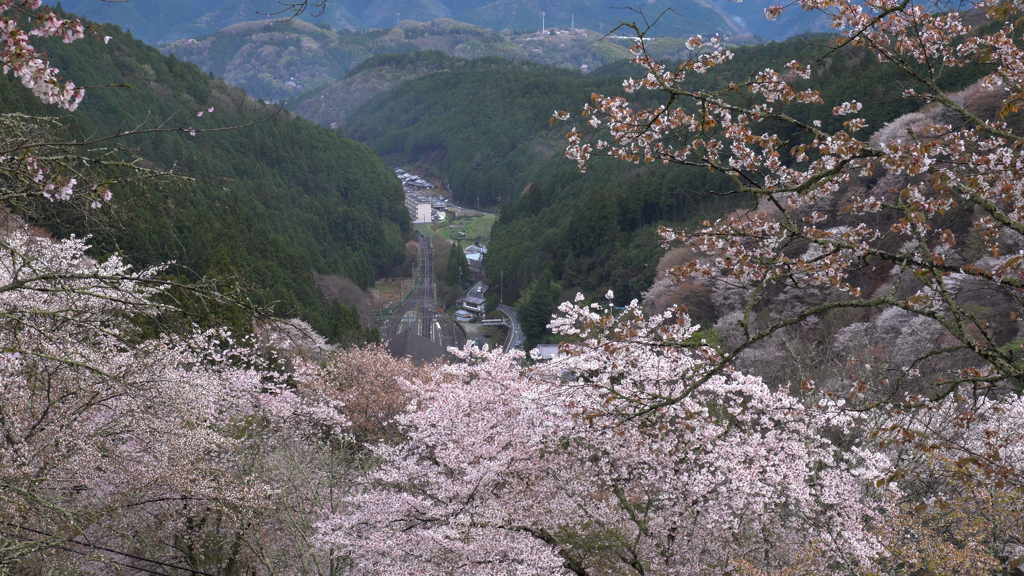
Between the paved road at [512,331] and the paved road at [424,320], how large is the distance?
392 centimetres

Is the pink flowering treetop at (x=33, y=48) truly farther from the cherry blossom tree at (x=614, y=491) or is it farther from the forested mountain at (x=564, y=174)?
the cherry blossom tree at (x=614, y=491)

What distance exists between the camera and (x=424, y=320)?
5453cm

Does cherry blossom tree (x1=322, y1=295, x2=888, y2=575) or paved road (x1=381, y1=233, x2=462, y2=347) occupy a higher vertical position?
cherry blossom tree (x1=322, y1=295, x2=888, y2=575)

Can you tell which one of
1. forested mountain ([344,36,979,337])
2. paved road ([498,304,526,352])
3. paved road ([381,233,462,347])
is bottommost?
paved road ([381,233,462,347])

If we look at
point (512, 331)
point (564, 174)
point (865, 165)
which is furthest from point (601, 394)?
point (564, 174)

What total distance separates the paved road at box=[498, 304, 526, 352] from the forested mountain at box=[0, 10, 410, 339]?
12.3 meters

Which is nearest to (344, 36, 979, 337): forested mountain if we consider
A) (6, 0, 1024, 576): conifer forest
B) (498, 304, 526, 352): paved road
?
(6, 0, 1024, 576): conifer forest

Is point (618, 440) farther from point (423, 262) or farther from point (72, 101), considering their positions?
point (423, 262)

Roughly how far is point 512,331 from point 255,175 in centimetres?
3209

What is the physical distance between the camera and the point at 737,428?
9219 mm

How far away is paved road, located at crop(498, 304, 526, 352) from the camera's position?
144 ft

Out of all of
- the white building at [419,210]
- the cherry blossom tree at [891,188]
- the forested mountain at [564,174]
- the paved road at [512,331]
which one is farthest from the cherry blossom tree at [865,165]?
the white building at [419,210]

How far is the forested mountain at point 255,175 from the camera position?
1369 inches

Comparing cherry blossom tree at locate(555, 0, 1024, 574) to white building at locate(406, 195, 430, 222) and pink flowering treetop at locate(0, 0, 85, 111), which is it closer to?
pink flowering treetop at locate(0, 0, 85, 111)
